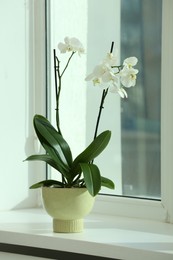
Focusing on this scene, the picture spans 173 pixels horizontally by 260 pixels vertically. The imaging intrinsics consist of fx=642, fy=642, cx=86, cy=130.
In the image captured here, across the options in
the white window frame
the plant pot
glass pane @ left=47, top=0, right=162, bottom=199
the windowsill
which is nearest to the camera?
the windowsill

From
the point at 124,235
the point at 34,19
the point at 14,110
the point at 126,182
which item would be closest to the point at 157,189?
the point at 126,182

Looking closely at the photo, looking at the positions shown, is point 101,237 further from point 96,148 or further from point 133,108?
point 133,108

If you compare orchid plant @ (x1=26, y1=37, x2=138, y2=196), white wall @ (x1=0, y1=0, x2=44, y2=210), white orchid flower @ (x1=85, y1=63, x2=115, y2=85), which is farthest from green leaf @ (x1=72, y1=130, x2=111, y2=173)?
white wall @ (x1=0, y1=0, x2=44, y2=210)

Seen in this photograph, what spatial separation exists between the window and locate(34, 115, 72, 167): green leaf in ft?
1.04

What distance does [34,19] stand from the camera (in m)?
2.48

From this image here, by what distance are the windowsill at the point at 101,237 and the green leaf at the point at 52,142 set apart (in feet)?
0.79

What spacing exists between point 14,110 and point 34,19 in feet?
1.22

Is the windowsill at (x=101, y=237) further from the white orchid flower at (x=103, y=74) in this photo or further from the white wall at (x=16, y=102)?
the white orchid flower at (x=103, y=74)

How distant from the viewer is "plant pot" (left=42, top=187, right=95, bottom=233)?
6.49 feet

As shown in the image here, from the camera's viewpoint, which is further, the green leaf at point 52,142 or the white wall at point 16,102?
the white wall at point 16,102

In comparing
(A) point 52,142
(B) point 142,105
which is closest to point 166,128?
(B) point 142,105

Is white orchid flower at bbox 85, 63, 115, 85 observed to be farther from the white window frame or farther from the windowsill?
the windowsill

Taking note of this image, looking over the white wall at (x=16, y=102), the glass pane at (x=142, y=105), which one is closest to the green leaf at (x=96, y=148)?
the glass pane at (x=142, y=105)

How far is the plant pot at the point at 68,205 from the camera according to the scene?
198 centimetres
